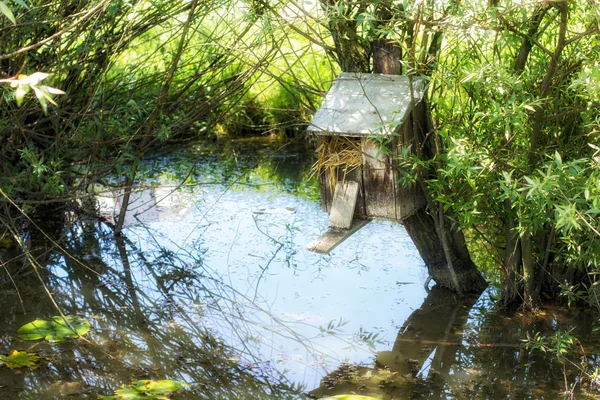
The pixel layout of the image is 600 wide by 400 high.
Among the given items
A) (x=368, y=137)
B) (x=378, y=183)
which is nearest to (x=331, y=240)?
(x=378, y=183)

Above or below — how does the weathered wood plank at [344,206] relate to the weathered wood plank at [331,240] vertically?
above

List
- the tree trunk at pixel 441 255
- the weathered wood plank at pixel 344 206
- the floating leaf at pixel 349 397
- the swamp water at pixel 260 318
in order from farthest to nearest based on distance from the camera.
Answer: the tree trunk at pixel 441 255 < the weathered wood plank at pixel 344 206 < the swamp water at pixel 260 318 < the floating leaf at pixel 349 397

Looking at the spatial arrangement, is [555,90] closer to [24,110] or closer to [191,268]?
[191,268]

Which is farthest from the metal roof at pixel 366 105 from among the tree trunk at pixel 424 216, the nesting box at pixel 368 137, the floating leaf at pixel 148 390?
the floating leaf at pixel 148 390

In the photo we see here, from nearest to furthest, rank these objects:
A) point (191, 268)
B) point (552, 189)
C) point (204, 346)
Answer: point (552, 189)
point (204, 346)
point (191, 268)

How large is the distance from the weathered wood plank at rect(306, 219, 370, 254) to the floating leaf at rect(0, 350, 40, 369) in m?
1.65

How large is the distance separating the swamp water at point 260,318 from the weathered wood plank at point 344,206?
2.44 feet

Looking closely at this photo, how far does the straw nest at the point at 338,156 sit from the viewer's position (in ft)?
13.9

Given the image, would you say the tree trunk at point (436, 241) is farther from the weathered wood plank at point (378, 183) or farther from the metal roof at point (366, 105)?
the weathered wood plank at point (378, 183)

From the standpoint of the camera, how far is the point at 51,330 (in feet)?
14.8

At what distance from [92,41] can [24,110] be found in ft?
2.20

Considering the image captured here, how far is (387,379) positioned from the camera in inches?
159

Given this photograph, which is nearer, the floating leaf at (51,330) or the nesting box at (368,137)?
the nesting box at (368,137)

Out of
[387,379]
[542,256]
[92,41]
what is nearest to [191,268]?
[92,41]
